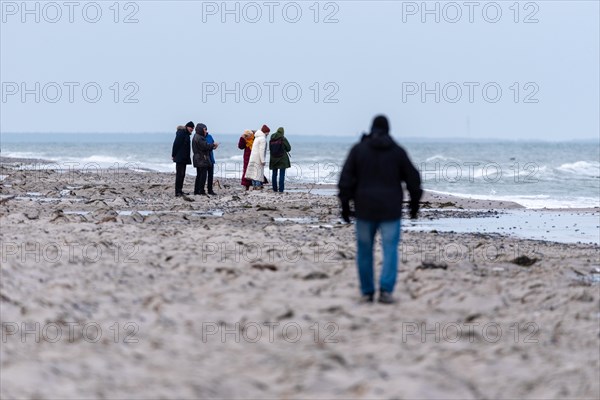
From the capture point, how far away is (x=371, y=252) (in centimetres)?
891

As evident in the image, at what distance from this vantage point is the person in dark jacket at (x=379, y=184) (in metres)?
8.70

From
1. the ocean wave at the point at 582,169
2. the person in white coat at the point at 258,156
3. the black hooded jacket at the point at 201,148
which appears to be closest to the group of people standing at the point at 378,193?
the black hooded jacket at the point at 201,148

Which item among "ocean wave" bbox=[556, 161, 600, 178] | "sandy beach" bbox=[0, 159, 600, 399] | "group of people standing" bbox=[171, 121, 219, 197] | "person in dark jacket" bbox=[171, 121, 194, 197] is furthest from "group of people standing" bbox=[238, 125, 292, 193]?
"ocean wave" bbox=[556, 161, 600, 178]

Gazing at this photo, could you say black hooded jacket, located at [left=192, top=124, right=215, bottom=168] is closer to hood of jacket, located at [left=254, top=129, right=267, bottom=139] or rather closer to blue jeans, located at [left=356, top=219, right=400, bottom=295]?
hood of jacket, located at [left=254, top=129, right=267, bottom=139]

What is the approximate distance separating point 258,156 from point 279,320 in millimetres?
18006

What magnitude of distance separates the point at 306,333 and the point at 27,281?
3.05 meters

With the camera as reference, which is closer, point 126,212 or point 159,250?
point 159,250

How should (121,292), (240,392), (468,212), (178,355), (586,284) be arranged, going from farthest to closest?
(468,212) < (586,284) < (121,292) < (178,355) < (240,392)

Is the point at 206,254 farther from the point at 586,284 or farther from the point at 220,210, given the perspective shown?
the point at 220,210

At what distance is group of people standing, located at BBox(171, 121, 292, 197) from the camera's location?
2250 cm

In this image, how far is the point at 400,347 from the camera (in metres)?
7.44

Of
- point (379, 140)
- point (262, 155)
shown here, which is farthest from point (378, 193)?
point (262, 155)

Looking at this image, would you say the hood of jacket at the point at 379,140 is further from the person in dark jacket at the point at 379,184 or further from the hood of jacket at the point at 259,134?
the hood of jacket at the point at 259,134

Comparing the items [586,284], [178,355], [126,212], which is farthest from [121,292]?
[126,212]
